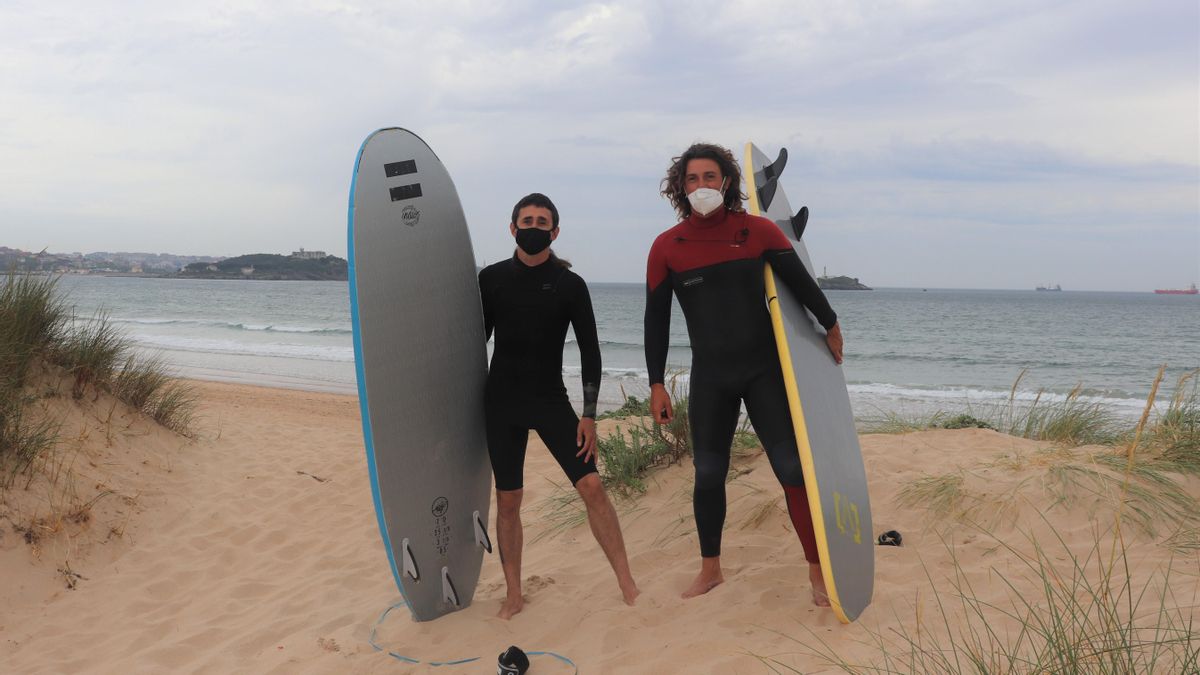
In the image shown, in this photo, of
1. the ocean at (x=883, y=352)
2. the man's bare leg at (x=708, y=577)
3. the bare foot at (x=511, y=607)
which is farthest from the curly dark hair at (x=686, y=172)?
the ocean at (x=883, y=352)

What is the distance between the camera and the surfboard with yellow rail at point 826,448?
2.66m

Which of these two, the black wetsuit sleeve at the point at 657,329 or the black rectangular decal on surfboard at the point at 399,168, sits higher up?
the black rectangular decal on surfboard at the point at 399,168

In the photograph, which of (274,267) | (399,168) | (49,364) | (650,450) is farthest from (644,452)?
(274,267)

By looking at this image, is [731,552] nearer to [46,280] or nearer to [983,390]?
[46,280]

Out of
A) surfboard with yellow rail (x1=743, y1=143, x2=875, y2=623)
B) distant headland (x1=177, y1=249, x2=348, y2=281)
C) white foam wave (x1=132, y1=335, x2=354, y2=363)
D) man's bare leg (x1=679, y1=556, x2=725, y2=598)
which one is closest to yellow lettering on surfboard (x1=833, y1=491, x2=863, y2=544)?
surfboard with yellow rail (x1=743, y1=143, x2=875, y2=623)

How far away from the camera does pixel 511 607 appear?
3.23 metres

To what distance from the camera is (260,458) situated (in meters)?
5.82

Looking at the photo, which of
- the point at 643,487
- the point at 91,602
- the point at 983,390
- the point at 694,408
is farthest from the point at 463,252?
the point at 983,390

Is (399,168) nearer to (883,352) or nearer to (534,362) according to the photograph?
(534,362)

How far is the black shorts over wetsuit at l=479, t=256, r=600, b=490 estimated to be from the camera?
3092 mm

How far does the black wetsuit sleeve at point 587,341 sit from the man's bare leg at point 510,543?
472 mm

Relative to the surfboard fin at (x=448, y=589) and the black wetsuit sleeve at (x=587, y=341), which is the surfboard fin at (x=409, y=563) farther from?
the black wetsuit sleeve at (x=587, y=341)

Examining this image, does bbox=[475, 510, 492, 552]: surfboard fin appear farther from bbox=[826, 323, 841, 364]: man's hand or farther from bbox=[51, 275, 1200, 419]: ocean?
bbox=[51, 275, 1200, 419]: ocean

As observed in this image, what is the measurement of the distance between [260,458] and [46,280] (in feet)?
5.96
